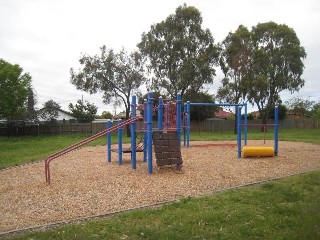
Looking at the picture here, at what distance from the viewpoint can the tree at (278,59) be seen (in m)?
40.6

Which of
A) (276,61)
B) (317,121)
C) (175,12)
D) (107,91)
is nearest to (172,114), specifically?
(107,91)

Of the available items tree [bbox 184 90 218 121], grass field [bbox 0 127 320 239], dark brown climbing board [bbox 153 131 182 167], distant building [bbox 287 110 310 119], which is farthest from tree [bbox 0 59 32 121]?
distant building [bbox 287 110 310 119]

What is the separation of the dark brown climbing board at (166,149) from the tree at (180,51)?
24.1 m

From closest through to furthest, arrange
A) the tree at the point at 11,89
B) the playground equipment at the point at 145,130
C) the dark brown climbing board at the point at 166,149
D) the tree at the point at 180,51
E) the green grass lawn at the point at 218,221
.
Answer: the green grass lawn at the point at 218,221, the playground equipment at the point at 145,130, the dark brown climbing board at the point at 166,149, the tree at the point at 11,89, the tree at the point at 180,51

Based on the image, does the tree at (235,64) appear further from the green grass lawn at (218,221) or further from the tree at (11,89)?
the green grass lawn at (218,221)

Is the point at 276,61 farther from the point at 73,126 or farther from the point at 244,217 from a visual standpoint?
the point at 244,217

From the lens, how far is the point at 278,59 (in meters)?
40.8

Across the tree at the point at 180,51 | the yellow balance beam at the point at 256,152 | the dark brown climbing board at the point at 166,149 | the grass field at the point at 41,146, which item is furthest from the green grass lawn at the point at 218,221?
the tree at the point at 180,51

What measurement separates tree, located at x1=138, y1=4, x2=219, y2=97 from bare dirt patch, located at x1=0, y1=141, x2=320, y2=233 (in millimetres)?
22462

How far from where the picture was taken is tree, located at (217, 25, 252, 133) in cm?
3706

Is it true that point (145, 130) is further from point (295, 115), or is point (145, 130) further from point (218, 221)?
point (295, 115)

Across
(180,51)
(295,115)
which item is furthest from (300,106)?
(180,51)

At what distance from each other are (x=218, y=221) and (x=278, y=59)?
38.7 metres

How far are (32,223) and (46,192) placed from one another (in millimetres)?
2200
